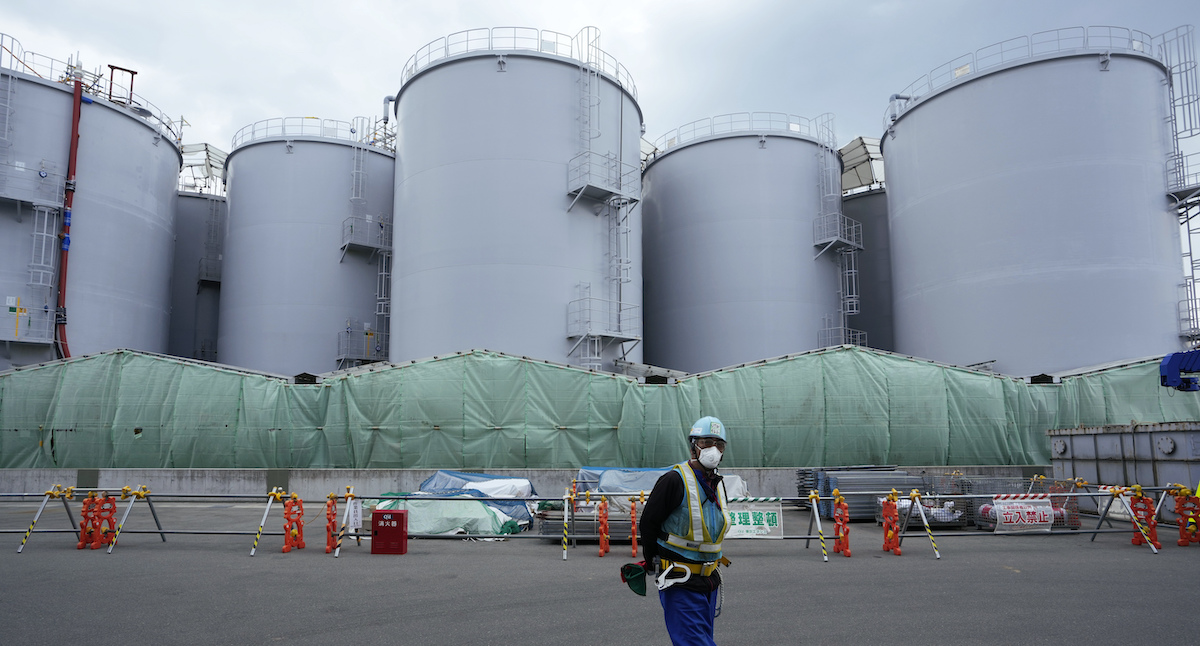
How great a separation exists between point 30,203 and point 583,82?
69.6 feet

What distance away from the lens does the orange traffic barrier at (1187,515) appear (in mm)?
13344

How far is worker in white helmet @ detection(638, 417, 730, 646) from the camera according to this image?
494 cm

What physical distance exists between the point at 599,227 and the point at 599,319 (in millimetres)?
3625

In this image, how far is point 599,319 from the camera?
28.4 m

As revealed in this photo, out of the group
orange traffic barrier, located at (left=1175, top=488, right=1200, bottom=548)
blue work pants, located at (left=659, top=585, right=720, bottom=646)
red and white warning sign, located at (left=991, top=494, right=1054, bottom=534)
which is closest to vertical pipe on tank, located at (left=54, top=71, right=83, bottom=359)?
red and white warning sign, located at (left=991, top=494, right=1054, bottom=534)

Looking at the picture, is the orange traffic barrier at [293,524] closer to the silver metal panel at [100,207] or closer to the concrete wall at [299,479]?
the concrete wall at [299,479]

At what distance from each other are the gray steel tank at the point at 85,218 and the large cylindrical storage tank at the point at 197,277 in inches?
181

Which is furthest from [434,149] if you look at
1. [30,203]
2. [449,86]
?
[30,203]

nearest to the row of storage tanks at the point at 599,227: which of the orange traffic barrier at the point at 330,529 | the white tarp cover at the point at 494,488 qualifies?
the white tarp cover at the point at 494,488

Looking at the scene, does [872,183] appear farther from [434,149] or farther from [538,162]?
[434,149]

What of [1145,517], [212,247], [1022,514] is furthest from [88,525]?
[212,247]

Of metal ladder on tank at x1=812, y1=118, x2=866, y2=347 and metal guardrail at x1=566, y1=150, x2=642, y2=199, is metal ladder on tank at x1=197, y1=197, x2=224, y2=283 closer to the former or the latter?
metal guardrail at x1=566, y1=150, x2=642, y2=199

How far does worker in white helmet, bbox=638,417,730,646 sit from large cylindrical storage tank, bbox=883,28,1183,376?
26.9 metres

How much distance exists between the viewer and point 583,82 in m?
29.6
